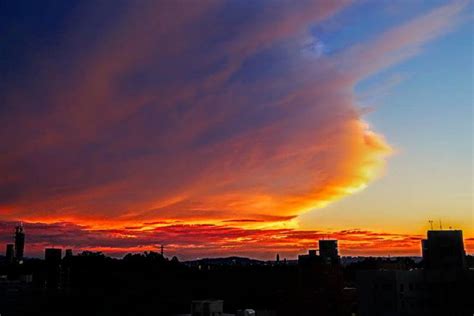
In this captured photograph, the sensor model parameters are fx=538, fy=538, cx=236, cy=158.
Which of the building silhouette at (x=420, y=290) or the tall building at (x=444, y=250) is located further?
the tall building at (x=444, y=250)

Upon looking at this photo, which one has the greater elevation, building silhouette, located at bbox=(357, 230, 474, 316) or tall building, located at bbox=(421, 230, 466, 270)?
tall building, located at bbox=(421, 230, 466, 270)

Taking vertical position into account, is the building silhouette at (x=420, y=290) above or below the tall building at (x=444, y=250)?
below

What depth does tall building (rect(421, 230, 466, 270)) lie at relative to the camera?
52.0m

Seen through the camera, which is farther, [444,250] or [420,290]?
[444,250]

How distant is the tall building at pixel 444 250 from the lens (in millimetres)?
51969

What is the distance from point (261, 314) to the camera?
5466 cm

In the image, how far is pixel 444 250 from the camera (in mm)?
52750

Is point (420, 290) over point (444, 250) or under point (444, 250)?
under

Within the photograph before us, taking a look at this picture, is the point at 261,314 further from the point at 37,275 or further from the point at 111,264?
the point at 37,275

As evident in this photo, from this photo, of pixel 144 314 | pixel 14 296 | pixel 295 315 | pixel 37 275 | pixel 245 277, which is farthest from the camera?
pixel 37 275

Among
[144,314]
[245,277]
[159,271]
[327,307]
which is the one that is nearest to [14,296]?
[144,314]

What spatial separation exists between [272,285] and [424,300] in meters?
35.7

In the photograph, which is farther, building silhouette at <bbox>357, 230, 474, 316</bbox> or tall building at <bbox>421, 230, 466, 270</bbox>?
tall building at <bbox>421, 230, 466, 270</bbox>

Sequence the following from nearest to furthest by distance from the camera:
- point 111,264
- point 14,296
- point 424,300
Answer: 1. point 424,300
2. point 14,296
3. point 111,264
